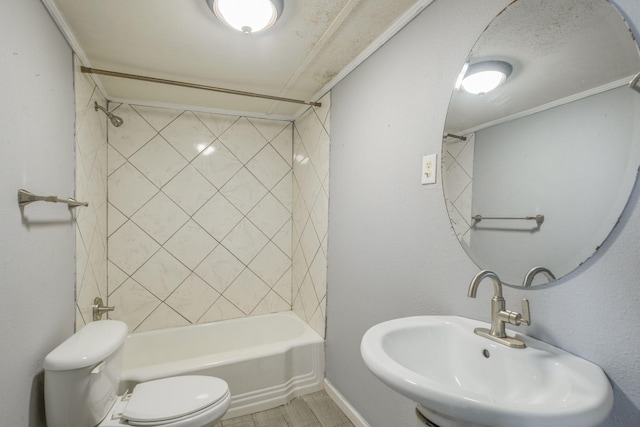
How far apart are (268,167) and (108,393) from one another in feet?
6.17

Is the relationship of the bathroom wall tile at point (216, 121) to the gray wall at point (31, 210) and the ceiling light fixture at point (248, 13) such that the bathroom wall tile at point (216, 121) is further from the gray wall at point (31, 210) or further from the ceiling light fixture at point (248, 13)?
the ceiling light fixture at point (248, 13)

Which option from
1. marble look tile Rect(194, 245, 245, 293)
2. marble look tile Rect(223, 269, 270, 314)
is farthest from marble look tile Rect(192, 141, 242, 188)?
marble look tile Rect(223, 269, 270, 314)

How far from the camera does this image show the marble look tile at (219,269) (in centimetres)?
246

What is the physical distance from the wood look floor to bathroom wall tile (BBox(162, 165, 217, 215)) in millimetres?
1545

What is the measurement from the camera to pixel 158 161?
2330 millimetres

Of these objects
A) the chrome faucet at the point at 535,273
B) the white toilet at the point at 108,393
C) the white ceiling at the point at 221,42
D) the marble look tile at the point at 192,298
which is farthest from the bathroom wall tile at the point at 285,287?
the chrome faucet at the point at 535,273

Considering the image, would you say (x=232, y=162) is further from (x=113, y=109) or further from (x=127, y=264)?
(x=127, y=264)

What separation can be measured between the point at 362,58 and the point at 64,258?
71.0 inches

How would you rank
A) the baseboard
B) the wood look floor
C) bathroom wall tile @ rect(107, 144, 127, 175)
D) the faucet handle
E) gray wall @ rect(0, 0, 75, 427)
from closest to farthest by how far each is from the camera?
1. the faucet handle
2. gray wall @ rect(0, 0, 75, 427)
3. the baseboard
4. the wood look floor
5. bathroom wall tile @ rect(107, 144, 127, 175)

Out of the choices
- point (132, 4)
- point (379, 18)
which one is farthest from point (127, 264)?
point (379, 18)

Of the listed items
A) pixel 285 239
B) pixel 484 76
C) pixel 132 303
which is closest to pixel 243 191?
pixel 285 239

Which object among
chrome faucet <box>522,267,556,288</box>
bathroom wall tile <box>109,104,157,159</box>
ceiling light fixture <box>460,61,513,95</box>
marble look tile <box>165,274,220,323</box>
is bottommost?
marble look tile <box>165,274,220,323</box>

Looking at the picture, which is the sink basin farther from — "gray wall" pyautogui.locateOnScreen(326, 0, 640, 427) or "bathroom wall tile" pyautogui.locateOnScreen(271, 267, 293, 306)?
"bathroom wall tile" pyautogui.locateOnScreen(271, 267, 293, 306)

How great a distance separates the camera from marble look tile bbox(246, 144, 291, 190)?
103 inches
